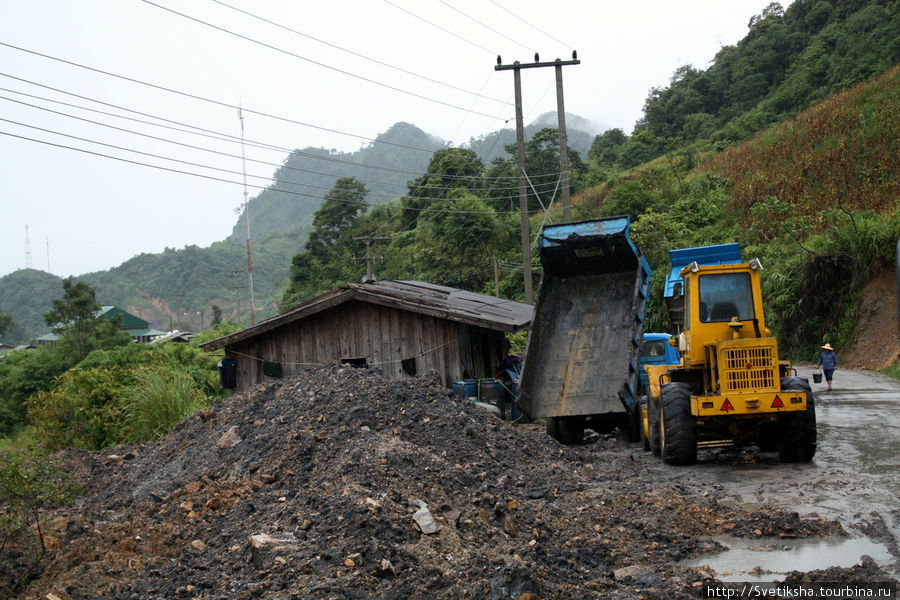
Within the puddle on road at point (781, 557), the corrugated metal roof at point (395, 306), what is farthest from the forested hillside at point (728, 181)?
the puddle on road at point (781, 557)

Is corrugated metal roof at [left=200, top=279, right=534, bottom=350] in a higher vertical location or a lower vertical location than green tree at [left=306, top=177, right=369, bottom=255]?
lower

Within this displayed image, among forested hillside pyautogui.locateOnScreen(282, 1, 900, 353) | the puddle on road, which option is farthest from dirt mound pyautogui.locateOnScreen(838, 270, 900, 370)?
the puddle on road

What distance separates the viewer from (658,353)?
645 inches

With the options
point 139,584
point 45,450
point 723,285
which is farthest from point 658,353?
point 45,450

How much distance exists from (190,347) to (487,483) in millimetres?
35474

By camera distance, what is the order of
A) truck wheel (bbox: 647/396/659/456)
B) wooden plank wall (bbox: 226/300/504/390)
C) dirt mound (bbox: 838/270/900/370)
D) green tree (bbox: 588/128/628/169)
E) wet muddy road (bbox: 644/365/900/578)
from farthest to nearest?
green tree (bbox: 588/128/628/169) → dirt mound (bbox: 838/270/900/370) → wooden plank wall (bbox: 226/300/504/390) → truck wheel (bbox: 647/396/659/456) → wet muddy road (bbox: 644/365/900/578)

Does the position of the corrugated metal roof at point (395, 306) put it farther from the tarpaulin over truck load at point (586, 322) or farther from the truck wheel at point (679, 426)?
the truck wheel at point (679, 426)

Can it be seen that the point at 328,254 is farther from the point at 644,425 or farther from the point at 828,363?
the point at 644,425

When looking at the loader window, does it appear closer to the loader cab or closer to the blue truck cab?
the loader cab

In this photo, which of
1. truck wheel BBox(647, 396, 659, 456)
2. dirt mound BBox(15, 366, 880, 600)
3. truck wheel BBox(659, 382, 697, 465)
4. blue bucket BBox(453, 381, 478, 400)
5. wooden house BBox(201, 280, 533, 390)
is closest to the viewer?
dirt mound BBox(15, 366, 880, 600)

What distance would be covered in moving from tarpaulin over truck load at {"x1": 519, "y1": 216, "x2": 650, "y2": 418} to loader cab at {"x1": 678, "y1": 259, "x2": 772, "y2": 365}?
2471mm

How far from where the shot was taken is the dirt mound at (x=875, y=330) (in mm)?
23969

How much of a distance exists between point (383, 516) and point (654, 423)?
6.46 m

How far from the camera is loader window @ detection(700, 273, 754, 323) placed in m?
11.4
